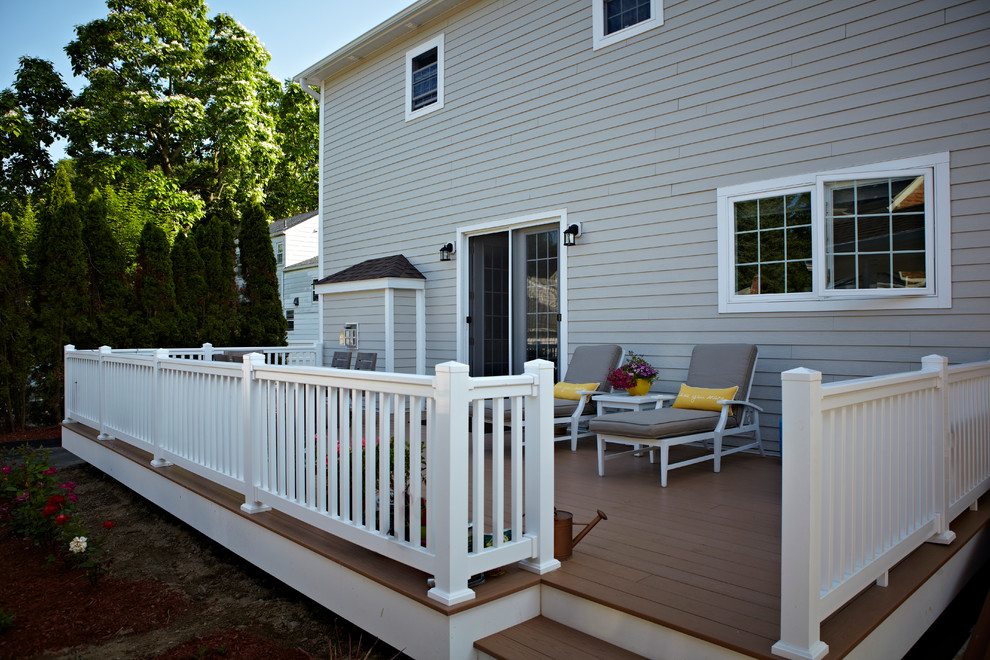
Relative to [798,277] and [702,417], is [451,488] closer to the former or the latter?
[702,417]

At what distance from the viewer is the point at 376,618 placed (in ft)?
8.20

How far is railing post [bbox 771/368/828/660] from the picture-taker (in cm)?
181

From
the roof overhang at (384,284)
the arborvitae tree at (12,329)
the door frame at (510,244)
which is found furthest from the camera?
A: the arborvitae tree at (12,329)

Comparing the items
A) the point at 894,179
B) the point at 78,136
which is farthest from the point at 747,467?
the point at 78,136

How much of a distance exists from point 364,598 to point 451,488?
2.49 ft

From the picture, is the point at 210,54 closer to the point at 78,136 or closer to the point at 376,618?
the point at 78,136

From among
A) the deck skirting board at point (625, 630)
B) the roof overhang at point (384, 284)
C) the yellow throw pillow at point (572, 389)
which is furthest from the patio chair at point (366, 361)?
the deck skirting board at point (625, 630)

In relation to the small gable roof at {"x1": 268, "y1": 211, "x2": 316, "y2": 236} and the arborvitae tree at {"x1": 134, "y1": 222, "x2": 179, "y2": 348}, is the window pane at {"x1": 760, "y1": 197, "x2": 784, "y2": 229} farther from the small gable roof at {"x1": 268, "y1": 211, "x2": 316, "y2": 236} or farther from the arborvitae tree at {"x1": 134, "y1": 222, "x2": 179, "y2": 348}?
the small gable roof at {"x1": 268, "y1": 211, "x2": 316, "y2": 236}

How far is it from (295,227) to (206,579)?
18.0 meters

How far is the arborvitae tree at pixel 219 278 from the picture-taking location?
33.2 ft

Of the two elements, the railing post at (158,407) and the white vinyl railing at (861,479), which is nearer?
the white vinyl railing at (861,479)

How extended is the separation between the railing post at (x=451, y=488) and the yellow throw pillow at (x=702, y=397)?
311cm

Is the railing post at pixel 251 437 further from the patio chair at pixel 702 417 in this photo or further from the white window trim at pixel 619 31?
the white window trim at pixel 619 31

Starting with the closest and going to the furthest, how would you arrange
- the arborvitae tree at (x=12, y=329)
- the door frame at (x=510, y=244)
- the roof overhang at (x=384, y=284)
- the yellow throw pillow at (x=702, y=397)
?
the yellow throw pillow at (x=702, y=397) < the door frame at (x=510, y=244) < the roof overhang at (x=384, y=284) < the arborvitae tree at (x=12, y=329)
